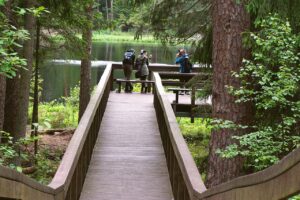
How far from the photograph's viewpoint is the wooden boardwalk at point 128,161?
7623 millimetres

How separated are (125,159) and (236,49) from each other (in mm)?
3283

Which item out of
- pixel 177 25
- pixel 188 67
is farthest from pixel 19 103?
pixel 188 67

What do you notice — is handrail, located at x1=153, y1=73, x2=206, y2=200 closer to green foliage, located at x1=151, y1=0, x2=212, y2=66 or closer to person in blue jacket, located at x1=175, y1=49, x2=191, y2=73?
green foliage, located at x1=151, y1=0, x2=212, y2=66

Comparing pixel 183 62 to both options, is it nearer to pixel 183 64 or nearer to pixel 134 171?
pixel 183 64

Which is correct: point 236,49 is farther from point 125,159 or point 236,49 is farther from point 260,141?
point 125,159

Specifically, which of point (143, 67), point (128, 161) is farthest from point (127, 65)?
point (128, 161)

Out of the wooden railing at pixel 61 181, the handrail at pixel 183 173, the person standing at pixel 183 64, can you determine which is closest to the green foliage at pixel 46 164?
the wooden railing at pixel 61 181

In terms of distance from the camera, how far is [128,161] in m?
9.45

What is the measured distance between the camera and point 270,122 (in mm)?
8578

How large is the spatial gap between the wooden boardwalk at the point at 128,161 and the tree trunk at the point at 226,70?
2.99 feet

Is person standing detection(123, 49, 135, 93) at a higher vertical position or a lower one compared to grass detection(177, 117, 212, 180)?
higher

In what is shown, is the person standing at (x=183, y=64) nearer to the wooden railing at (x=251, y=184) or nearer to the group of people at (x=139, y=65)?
the group of people at (x=139, y=65)

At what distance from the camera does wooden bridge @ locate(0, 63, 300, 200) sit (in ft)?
8.01

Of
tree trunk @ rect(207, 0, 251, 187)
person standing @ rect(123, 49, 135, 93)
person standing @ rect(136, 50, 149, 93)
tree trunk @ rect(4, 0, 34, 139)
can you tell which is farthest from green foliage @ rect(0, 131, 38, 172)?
person standing @ rect(136, 50, 149, 93)
